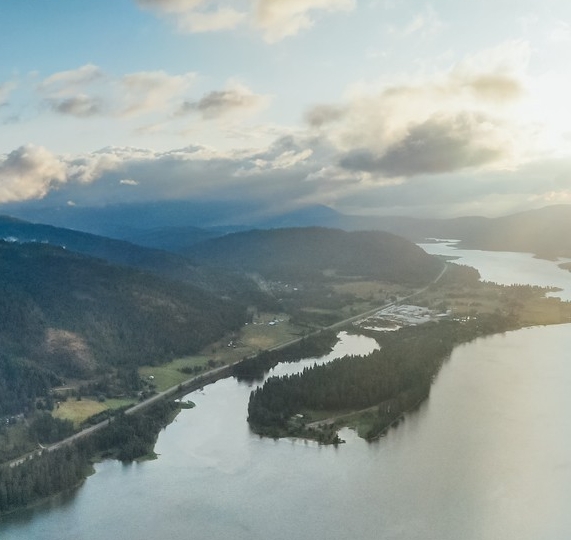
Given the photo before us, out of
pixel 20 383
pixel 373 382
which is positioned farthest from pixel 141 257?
pixel 373 382

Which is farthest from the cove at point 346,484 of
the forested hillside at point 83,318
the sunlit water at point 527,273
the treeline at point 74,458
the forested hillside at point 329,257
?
the forested hillside at point 329,257

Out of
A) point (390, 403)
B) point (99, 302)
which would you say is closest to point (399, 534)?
point (390, 403)

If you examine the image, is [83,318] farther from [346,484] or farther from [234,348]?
[346,484]

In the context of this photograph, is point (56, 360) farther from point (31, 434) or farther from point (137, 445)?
point (137, 445)

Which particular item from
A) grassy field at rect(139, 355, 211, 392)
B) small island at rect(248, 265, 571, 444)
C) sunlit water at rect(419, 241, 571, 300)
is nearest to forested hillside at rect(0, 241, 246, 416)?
grassy field at rect(139, 355, 211, 392)

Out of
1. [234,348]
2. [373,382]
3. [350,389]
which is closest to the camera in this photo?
[350,389]
